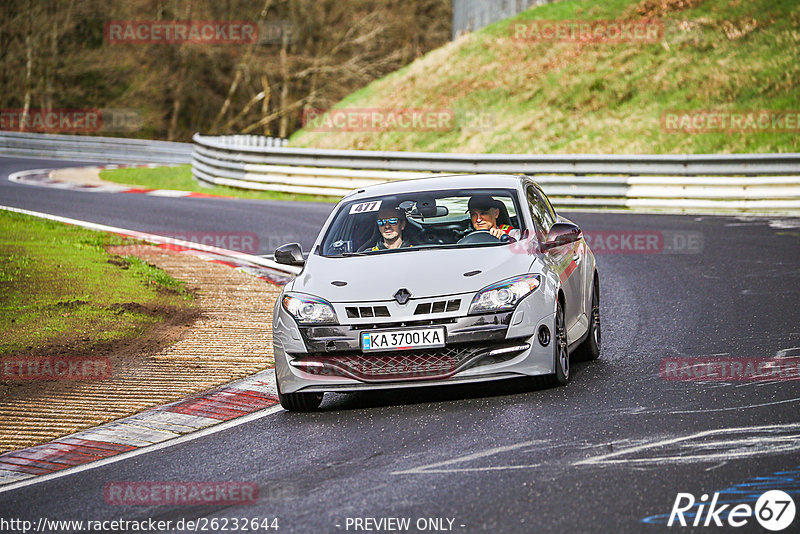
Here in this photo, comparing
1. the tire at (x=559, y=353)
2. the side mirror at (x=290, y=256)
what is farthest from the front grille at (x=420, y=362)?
the side mirror at (x=290, y=256)

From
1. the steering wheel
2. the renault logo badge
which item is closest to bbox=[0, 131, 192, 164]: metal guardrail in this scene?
the steering wheel

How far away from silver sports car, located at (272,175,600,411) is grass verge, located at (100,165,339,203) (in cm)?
1663

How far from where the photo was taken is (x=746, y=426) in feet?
21.1

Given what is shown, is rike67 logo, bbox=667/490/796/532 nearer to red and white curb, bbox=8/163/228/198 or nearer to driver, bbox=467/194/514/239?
driver, bbox=467/194/514/239

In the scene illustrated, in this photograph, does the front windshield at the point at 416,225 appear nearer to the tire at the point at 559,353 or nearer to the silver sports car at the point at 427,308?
the silver sports car at the point at 427,308

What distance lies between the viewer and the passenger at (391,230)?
27.9ft

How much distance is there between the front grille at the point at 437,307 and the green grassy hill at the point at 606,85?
19512 millimetres

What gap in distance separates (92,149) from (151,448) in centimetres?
3674

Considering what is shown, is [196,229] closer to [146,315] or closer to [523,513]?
[146,315]

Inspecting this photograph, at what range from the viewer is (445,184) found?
9.08m

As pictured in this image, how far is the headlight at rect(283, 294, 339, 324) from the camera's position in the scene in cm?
754

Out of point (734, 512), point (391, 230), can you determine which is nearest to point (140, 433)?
point (391, 230)

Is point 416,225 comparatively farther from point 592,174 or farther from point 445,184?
point 592,174

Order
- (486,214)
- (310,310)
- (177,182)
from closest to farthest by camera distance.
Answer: (310,310) → (486,214) → (177,182)
